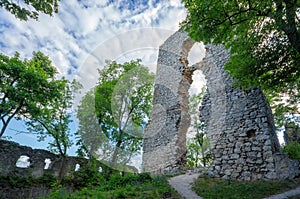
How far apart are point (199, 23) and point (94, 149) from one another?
37.9 feet

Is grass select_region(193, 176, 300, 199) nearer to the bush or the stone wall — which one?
the bush

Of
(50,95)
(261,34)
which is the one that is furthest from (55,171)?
(261,34)

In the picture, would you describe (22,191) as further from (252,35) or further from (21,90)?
(252,35)

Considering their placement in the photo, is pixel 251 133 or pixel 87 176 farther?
pixel 87 176

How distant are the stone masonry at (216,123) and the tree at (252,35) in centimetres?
143

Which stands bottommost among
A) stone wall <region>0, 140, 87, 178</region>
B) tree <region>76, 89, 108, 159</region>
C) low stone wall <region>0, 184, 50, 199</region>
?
low stone wall <region>0, 184, 50, 199</region>

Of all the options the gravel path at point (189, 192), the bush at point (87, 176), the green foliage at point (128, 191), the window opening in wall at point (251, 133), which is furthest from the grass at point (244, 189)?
the bush at point (87, 176)

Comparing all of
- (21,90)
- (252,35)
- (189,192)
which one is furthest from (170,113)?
(21,90)

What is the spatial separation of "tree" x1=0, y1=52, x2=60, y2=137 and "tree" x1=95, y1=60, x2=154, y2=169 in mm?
3562

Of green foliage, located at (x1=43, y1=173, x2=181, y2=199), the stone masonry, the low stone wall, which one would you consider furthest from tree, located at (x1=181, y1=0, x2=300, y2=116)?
the low stone wall

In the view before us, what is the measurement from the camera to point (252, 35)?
16.1 ft

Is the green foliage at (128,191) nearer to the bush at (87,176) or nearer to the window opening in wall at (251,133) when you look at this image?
the window opening in wall at (251,133)

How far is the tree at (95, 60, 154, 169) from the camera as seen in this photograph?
1348 cm

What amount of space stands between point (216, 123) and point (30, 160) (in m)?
11.7
